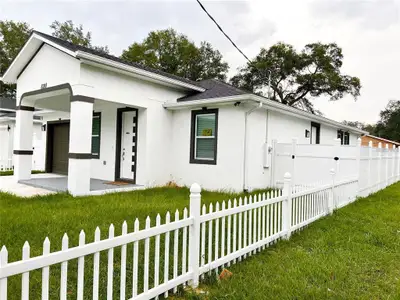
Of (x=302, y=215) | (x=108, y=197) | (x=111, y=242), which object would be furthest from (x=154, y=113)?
(x=111, y=242)

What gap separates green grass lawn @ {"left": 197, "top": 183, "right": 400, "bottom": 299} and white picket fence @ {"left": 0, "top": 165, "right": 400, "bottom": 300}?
0.23 metres

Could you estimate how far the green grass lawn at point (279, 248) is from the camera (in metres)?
3.00

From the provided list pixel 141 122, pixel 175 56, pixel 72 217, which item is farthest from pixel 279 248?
pixel 175 56

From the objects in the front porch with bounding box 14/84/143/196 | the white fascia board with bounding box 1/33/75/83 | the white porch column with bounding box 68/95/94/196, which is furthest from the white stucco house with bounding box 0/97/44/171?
the white porch column with bounding box 68/95/94/196

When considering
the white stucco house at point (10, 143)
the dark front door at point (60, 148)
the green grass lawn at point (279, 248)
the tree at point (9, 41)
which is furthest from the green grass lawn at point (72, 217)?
the tree at point (9, 41)

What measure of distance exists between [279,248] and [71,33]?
35.5 meters

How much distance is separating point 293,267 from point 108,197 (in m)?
5.23

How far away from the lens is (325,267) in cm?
354

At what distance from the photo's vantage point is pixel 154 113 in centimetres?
955

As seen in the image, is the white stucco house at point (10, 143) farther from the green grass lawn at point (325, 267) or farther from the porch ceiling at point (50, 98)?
the green grass lawn at point (325, 267)

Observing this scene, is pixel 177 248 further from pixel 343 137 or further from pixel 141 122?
pixel 343 137

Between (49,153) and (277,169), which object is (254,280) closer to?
(277,169)

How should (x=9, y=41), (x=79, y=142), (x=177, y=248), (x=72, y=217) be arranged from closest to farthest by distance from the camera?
(x=177, y=248), (x=72, y=217), (x=79, y=142), (x=9, y=41)

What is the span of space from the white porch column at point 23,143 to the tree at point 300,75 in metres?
22.4
